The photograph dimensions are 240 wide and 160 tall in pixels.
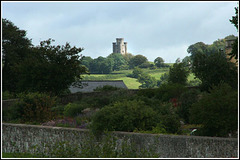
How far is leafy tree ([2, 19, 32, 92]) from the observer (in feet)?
116

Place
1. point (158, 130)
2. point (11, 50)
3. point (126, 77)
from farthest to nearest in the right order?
point (126, 77)
point (11, 50)
point (158, 130)

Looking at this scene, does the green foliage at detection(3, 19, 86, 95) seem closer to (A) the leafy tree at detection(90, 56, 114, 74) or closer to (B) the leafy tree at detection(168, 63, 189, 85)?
(B) the leafy tree at detection(168, 63, 189, 85)

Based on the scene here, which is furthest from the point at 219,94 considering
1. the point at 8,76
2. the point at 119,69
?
the point at 119,69

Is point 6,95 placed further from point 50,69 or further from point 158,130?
point 158,130

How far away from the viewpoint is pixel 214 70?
29.0 meters

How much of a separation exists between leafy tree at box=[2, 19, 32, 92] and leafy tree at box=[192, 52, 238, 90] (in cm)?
1686

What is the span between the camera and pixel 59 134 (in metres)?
13.5

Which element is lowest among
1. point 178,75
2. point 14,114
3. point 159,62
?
point 14,114

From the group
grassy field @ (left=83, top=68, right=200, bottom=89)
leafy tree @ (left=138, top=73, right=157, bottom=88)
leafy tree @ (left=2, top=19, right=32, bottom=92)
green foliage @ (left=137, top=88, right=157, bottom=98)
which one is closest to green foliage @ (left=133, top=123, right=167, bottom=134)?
green foliage @ (left=137, top=88, right=157, bottom=98)

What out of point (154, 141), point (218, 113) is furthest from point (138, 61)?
point (154, 141)

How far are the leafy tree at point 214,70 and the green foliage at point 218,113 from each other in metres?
16.3

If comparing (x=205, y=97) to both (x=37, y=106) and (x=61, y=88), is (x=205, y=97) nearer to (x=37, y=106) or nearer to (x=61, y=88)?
(x=37, y=106)

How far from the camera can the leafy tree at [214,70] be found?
94.1ft

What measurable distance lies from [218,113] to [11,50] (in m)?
27.6
